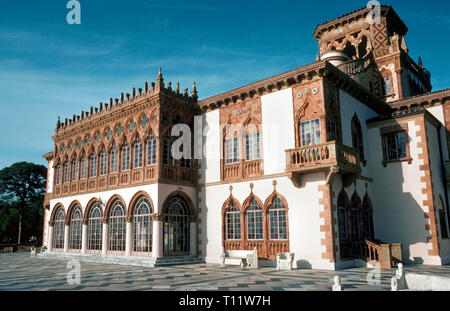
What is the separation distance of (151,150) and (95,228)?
705 cm

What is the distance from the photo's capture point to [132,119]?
23156 mm

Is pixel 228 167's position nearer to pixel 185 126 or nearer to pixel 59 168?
pixel 185 126

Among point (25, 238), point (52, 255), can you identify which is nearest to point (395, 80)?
point (52, 255)

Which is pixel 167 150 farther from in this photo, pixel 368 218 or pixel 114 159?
pixel 368 218

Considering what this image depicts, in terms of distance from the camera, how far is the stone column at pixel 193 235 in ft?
69.8

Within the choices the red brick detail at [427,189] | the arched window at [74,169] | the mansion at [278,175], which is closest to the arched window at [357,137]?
the mansion at [278,175]

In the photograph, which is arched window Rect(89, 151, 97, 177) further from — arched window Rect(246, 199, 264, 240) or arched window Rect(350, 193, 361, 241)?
arched window Rect(350, 193, 361, 241)

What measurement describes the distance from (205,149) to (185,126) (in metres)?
1.80

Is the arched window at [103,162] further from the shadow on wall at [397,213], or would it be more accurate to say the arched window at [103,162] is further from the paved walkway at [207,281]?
the shadow on wall at [397,213]

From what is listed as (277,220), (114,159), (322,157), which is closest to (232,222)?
(277,220)

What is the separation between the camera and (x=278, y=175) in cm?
1848

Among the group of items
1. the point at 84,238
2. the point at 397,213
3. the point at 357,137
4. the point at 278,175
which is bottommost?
the point at 84,238

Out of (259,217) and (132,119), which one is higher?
(132,119)

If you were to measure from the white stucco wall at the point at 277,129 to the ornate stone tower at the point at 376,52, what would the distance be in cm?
790
